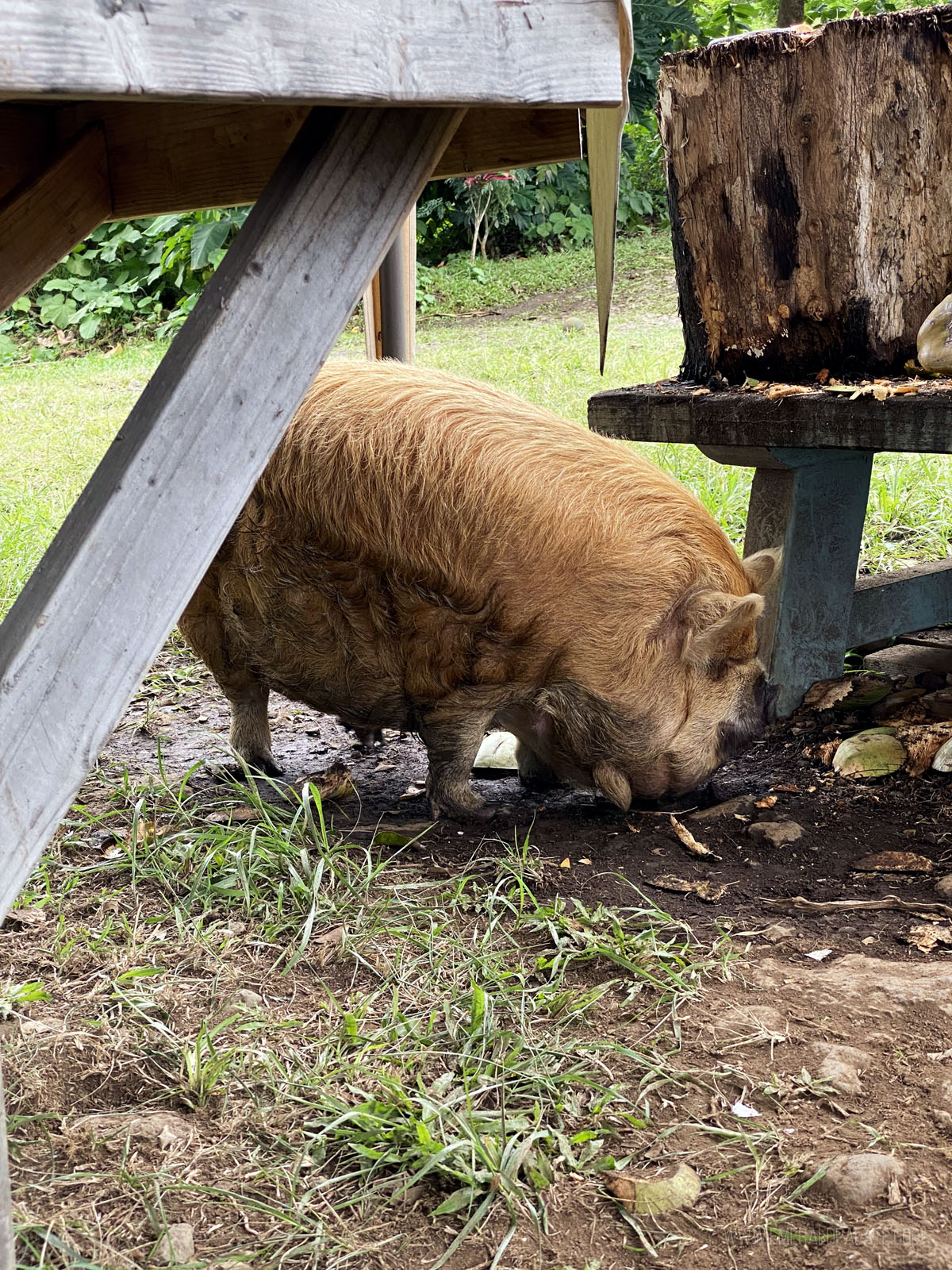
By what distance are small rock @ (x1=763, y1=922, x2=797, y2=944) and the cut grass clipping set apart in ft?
0.71

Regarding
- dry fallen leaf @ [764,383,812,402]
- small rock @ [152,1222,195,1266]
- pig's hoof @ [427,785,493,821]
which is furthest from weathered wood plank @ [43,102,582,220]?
small rock @ [152,1222,195,1266]

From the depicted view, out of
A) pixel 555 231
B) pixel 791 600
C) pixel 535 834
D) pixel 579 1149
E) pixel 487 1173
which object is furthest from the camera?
pixel 555 231

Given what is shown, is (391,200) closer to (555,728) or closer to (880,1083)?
(880,1083)

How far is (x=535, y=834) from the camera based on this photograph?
379 cm

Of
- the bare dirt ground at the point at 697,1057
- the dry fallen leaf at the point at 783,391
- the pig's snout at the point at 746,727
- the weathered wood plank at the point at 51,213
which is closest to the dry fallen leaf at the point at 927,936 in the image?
the bare dirt ground at the point at 697,1057

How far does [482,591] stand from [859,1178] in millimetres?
1950

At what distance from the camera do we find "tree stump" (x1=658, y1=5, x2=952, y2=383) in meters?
3.40

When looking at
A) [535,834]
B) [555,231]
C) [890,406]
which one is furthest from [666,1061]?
[555,231]

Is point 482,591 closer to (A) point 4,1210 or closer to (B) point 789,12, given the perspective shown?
(A) point 4,1210

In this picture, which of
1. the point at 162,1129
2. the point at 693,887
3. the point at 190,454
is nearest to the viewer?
the point at 190,454

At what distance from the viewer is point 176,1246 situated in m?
1.93

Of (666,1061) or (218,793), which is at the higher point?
(666,1061)

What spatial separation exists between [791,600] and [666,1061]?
2.32 metres

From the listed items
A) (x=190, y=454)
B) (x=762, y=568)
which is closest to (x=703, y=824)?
(x=762, y=568)
